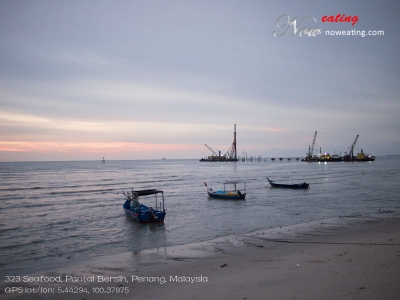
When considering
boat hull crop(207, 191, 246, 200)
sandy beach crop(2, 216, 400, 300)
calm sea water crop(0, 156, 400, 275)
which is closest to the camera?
sandy beach crop(2, 216, 400, 300)

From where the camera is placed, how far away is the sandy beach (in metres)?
8.47

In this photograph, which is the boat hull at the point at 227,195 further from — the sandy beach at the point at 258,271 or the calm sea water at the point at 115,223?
the sandy beach at the point at 258,271

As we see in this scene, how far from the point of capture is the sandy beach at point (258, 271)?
333 inches

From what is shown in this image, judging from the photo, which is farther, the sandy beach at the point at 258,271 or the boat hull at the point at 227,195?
the boat hull at the point at 227,195

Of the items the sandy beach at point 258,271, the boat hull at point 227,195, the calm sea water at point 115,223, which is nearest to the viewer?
the sandy beach at point 258,271

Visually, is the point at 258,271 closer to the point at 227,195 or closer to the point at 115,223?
the point at 115,223

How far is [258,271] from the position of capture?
35.2 ft

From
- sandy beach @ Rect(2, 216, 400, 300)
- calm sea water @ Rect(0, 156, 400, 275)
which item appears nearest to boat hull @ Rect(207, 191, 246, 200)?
calm sea water @ Rect(0, 156, 400, 275)

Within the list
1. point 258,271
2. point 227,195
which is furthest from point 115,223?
point 227,195

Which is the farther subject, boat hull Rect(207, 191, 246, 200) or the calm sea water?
boat hull Rect(207, 191, 246, 200)

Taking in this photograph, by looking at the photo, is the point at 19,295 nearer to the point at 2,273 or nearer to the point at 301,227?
the point at 2,273

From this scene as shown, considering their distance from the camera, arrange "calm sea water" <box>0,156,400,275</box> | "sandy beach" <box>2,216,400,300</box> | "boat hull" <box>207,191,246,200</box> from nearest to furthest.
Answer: "sandy beach" <box>2,216,400,300</box>
"calm sea water" <box>0,156,400,275</box>
"boat hull" <box>207,191,246,200</box>

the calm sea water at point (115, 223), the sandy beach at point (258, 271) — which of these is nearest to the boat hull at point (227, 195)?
the calm sea water at point (115, 223)

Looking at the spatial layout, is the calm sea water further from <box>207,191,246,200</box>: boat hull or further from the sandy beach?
the sandy beach
